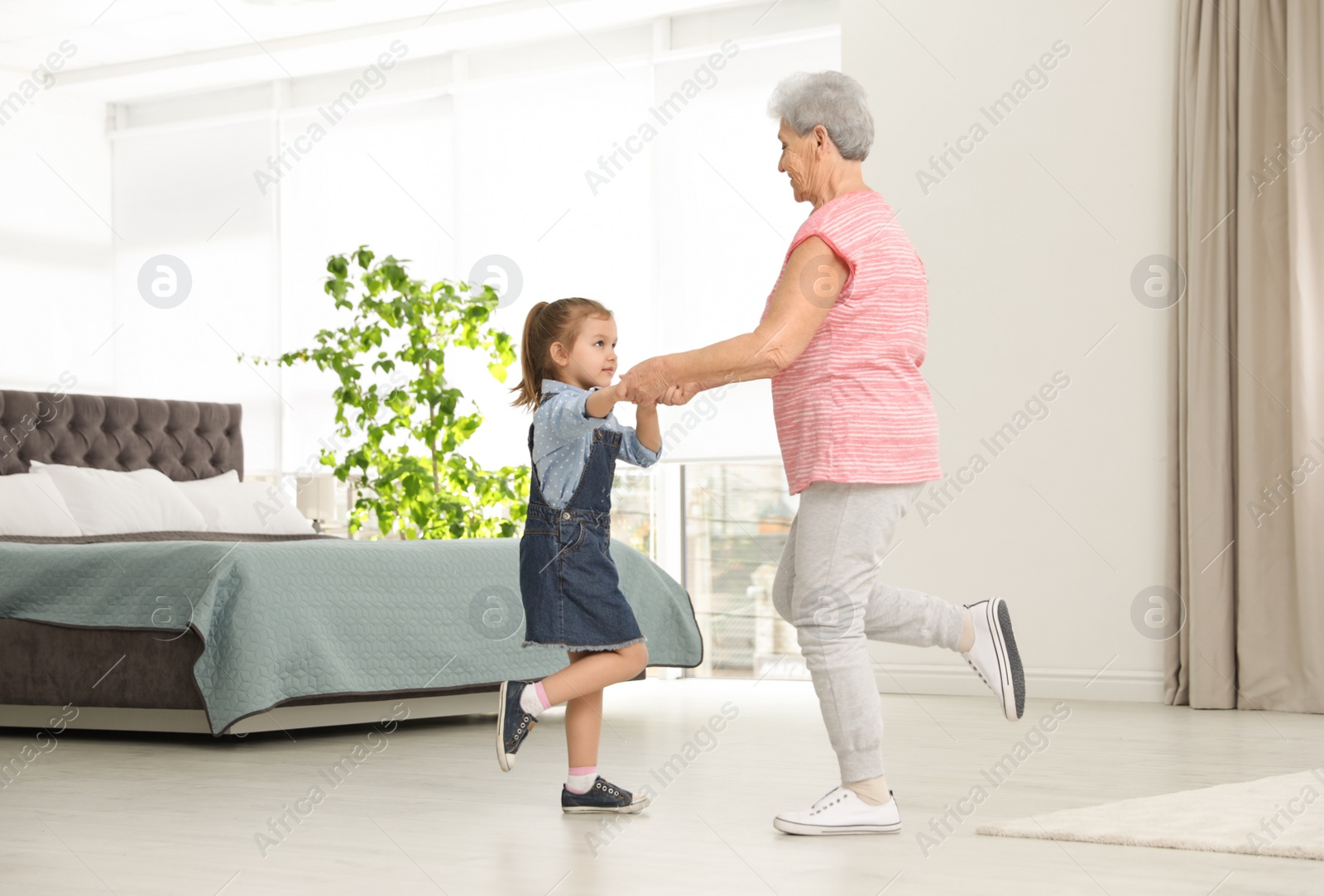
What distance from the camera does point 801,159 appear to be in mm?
2406

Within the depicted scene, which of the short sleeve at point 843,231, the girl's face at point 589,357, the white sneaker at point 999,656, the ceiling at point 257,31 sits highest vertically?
the ceiling at point 257,31

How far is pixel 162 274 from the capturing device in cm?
718

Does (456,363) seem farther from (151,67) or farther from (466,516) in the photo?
(151,67)

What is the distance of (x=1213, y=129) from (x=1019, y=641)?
1855 millimetres

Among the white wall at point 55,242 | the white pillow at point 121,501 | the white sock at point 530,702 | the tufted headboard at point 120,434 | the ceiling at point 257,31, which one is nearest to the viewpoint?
the white sock at point 530,702

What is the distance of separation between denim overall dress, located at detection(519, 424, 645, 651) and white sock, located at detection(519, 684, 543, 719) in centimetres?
10

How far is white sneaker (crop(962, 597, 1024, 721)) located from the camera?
2.44m

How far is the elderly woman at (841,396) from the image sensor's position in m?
2.26

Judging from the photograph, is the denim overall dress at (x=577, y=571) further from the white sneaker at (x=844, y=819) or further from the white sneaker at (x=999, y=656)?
the white sneaker at (x=999, y=656)

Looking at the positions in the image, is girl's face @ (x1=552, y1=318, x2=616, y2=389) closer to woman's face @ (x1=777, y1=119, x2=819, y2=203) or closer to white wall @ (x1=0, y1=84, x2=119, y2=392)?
woman's face @ (x1=777, y1=119, x2=819, y2=203)

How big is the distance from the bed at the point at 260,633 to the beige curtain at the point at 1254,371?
1.81 metres

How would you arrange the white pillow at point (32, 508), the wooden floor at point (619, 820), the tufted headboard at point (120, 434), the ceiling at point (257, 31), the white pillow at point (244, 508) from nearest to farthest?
the wooden floor at point (619, 820) → the white pillow at point (32, 508) → the tufted headboard at point (120, 434) → the white pillow at point (244, 508) → the ceiling at point (257, 31)

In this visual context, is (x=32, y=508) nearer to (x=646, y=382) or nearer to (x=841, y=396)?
(x=646, y=382)

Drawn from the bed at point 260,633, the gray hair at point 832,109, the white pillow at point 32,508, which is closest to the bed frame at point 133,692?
the bed at point 260,633
